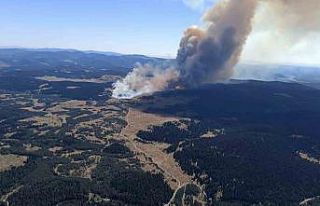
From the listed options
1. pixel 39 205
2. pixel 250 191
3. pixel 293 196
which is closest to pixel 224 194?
pixel 250 191

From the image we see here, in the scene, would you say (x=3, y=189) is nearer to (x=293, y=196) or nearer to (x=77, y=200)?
(x=77, y=200)

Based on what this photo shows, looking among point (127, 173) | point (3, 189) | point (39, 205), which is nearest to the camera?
point (39, 205)

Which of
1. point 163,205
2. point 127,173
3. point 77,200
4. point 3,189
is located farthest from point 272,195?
point 3,189

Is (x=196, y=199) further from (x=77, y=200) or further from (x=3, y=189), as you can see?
(x=3, y=189)

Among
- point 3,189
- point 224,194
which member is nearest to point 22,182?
point 3,189

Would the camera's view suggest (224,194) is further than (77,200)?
Yes

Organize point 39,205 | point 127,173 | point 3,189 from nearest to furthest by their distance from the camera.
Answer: point 39,205 < point 3,189 < point 127,173

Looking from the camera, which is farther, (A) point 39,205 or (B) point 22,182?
(B) point 22,182

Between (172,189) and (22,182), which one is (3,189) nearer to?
(22,182)
